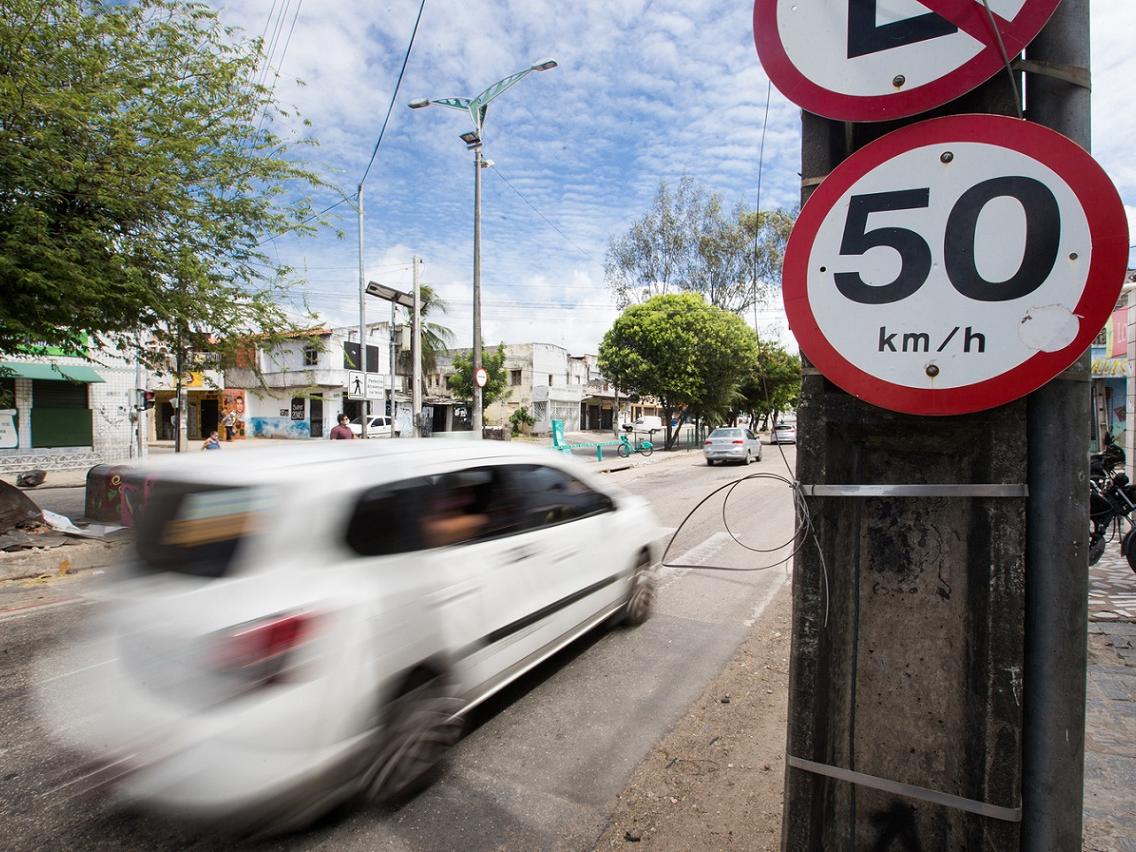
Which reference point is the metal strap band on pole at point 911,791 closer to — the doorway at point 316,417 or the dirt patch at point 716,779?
the dirt patch at point 716,779

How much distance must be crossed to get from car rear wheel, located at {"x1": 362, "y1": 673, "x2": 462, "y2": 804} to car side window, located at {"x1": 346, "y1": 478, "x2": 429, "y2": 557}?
2.04ft

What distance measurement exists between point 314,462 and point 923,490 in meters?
2.56

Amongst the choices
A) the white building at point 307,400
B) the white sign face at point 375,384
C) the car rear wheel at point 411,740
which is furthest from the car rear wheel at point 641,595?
the white building at point 307,400

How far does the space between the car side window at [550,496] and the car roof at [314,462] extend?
38cm

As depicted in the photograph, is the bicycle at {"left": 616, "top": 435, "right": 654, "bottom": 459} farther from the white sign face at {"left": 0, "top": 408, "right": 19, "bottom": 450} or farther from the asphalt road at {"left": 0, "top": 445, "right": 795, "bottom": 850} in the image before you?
the asphalt road at {"left": 0, "top": 445, "right": 795, "bottom": 850}

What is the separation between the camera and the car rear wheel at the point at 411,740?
273 cm

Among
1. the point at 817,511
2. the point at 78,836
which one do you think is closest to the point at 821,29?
the point at 817,511

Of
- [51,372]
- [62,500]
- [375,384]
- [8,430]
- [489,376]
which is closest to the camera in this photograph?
[62,500]

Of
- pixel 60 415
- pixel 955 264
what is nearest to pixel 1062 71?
pixel 955 264

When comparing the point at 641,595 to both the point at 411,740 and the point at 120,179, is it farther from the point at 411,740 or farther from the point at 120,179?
the point at 120,179

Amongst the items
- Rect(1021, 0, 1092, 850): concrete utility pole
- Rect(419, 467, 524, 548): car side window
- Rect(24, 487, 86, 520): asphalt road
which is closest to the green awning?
Rect(24, 487, 86, 520): asphalt road

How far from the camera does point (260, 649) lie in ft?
7.79

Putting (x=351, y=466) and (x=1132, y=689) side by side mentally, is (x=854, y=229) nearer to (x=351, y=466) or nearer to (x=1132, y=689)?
(x=351, y=466)

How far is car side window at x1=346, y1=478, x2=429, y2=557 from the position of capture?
2871 mm
